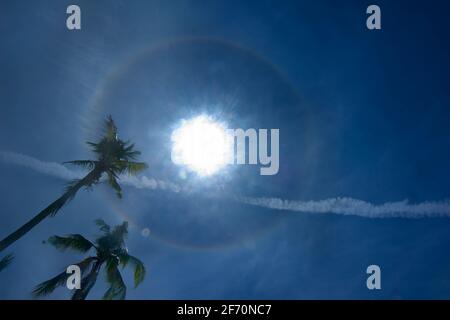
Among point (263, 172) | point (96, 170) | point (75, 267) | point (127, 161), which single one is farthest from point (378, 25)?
point (75, 267)

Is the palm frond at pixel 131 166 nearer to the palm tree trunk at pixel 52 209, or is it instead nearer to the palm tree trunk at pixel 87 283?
the palm tree trunk at pixel 52 209

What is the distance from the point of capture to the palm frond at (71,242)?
1463 centimetres

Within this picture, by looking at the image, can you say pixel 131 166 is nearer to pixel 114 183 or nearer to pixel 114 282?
pixel 114 183

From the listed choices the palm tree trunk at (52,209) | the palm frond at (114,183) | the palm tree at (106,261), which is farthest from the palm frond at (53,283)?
the palm frond at (114,183)

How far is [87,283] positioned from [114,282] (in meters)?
0.97

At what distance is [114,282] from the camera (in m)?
14.8

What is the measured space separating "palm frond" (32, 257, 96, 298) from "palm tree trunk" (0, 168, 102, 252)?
5.99ft

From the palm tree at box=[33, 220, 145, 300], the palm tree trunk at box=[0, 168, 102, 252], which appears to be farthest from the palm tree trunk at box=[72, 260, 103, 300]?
the palm tree trunk at box=[0, 168, 102, 252]

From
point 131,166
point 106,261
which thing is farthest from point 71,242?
point 131,166

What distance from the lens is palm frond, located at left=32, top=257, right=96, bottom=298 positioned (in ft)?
44.1

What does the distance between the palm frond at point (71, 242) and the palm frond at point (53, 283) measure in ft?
2.00
